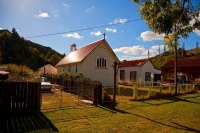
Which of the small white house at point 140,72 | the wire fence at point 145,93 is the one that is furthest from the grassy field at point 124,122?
the small white house at point 140,72

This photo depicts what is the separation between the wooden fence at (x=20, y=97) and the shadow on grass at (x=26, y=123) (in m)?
0.49

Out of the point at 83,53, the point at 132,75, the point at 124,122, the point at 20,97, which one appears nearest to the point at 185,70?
the point at 132,75

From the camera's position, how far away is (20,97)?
877 cm

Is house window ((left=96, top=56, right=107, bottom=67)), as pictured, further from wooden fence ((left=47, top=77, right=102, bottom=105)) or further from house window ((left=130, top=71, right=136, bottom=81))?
house window ((left=130, top=71, right=136, bottom=81))

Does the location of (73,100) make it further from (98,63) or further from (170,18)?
→ (98,63)

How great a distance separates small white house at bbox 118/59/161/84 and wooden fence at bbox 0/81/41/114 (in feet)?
78.2

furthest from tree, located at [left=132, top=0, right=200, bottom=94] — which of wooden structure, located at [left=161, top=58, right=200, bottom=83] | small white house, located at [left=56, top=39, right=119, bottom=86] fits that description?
wooden structure, located at [left=161, top=58, right=200, bottom=83]

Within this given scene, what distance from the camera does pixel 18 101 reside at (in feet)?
28.5

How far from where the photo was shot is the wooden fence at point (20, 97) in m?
8.28

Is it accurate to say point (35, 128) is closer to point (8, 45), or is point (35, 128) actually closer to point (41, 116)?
point (41, 116)

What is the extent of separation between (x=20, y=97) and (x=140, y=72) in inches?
1022

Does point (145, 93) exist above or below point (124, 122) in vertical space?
above

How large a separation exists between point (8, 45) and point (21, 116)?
63.0m

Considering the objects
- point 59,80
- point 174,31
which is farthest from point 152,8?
point 59,80
